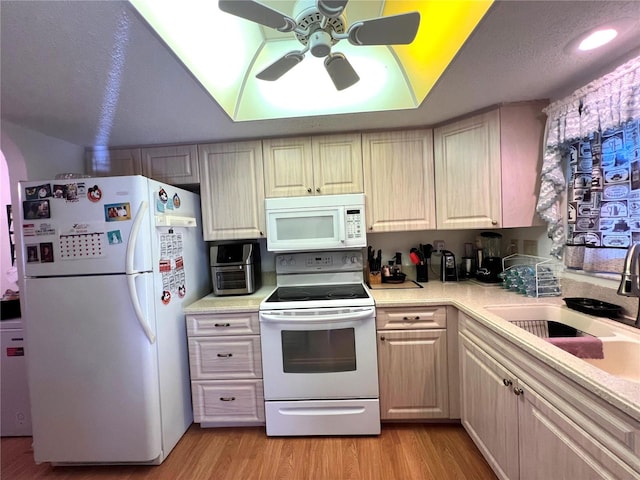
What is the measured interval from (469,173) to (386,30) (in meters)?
1.28

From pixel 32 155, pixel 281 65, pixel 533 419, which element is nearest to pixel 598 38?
pixel 281 65

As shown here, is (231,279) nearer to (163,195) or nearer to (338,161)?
(163,195)

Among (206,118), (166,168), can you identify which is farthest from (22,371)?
(206,118)

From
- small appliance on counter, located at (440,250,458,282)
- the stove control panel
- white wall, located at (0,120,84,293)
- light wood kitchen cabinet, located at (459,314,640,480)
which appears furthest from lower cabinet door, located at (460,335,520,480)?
white wall, located at (0,120,84,293)

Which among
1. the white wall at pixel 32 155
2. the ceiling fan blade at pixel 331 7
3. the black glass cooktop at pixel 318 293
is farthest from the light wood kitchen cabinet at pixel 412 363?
the white wall at pixel 32 155

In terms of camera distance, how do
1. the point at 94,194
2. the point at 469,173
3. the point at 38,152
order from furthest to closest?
the point at 469,173 → the point at 38,152 → the point at 94,194

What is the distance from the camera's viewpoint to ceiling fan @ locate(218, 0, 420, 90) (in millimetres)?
930

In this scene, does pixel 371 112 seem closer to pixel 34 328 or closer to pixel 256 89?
pixel 256 89

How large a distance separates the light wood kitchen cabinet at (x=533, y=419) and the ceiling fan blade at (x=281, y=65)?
1.50 meters

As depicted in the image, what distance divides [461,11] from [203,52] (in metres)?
1.16

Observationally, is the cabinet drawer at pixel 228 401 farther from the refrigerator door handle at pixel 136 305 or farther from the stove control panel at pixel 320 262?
the stove control panel at pixel 320 262

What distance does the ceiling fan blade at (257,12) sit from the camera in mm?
894

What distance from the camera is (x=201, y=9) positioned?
1.30m

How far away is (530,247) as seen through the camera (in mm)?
2043
